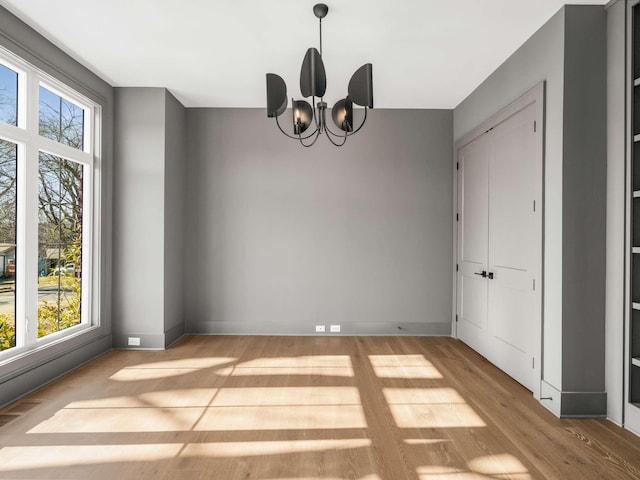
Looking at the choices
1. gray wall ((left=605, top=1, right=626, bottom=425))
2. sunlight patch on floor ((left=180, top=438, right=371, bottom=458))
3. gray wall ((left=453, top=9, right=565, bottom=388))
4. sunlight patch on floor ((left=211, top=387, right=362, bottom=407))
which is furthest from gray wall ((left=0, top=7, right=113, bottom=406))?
gray wall ((left=605, top=1, right=626, bottom=425))

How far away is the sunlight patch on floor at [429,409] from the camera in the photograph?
272 cm

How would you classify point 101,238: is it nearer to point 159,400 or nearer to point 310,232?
point 159,400

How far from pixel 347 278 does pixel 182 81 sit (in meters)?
3.03

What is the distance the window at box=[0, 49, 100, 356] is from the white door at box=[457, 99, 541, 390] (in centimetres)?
412

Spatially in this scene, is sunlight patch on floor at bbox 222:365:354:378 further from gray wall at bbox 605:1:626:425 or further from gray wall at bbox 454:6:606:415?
gray wall at bbox 605:1:626:425

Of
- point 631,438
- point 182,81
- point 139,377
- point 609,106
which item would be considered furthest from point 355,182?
point 631,438

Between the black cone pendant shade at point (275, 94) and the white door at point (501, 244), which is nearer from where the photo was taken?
the black cone pendant shade at point (275, 94)

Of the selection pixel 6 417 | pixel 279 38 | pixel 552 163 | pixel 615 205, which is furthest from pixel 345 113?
pixel 6 417

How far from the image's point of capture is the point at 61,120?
149 inches

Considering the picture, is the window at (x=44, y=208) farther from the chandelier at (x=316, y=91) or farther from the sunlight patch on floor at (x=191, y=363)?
the chandelier at (x=316, y=91)

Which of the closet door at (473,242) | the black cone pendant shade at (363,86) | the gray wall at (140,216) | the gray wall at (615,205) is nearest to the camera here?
the black cone pendant shade at (363,86)

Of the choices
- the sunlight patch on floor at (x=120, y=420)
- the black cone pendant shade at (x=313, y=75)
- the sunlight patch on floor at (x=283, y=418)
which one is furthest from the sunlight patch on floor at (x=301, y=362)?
the black cone pendant shade at (x=313, y=75)

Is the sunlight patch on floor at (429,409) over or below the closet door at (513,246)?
below

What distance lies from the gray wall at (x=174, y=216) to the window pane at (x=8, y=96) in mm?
1531
